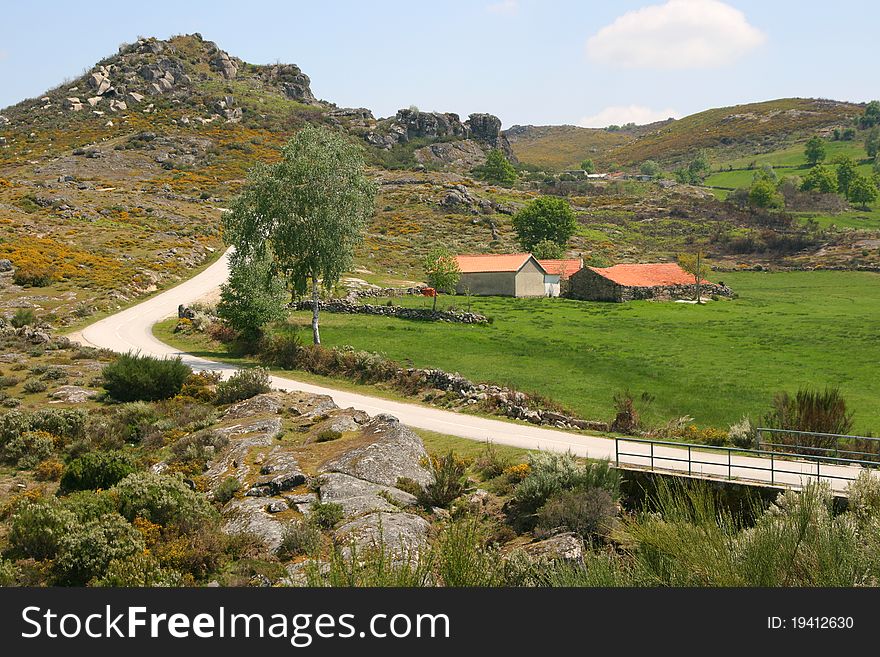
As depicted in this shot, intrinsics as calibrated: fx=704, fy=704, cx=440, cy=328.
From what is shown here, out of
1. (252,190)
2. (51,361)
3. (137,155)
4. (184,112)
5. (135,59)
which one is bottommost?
(51,361)

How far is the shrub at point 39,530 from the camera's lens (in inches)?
553

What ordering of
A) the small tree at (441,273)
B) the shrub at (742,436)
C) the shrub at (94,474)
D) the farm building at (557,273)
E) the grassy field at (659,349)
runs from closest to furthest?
the shrub at (94,474)
the shrub at (742,436)
the grassy field at (659,349)
the small tree at (441,273)
the farm building at (557,273)

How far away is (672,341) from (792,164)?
178 meters

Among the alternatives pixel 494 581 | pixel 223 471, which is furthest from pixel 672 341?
pixel 494 581

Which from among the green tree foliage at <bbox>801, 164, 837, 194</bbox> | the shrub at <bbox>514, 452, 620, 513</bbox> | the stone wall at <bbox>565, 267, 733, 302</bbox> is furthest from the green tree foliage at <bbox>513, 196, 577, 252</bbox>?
the green tree foliage at <bbox>801, 164, 837, 194</bbox>

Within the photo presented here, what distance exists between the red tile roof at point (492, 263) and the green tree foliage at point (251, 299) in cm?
3376

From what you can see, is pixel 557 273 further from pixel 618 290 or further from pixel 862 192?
pixel 862 192

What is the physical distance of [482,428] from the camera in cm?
2572

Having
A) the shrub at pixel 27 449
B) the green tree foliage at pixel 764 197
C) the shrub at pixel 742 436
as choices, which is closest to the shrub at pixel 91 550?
the shrub at pixel 27 449

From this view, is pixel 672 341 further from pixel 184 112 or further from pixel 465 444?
pixel 184 112

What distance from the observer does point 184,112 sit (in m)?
154

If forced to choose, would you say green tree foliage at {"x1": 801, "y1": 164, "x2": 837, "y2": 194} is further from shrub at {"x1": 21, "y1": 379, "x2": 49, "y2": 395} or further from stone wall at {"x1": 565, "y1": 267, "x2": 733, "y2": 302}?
shrub at {"x1": 21, "y1": 379, "x2": 49, "y2": 395}

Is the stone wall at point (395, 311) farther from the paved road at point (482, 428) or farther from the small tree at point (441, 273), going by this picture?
the paved road at point (482, 428)

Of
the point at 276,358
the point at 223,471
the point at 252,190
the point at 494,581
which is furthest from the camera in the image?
the point at 252,190
